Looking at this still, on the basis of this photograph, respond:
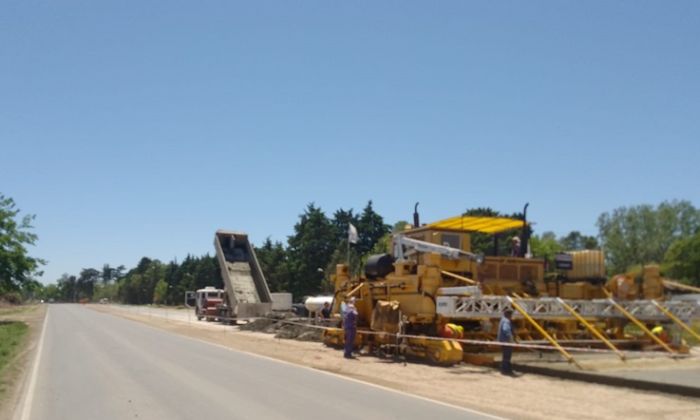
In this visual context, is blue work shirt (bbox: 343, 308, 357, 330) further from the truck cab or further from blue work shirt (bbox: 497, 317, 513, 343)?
the truck cab

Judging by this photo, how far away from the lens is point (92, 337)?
30.2m

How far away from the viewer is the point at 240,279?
41656mm

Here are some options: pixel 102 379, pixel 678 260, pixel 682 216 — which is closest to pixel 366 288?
pixel 102 379

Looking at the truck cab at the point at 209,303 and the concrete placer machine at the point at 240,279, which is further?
the truck cab at the point at 209,303

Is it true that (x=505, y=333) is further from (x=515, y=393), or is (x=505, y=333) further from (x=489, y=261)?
(x=489, y=261)

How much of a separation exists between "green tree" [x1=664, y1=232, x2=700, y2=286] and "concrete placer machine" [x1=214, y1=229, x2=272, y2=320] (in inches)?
1548

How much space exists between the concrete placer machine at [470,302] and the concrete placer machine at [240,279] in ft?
56.3

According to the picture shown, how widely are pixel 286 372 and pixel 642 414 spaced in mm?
8305

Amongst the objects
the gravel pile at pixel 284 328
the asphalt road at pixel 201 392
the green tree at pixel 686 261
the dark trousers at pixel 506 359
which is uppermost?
the green tree at pixel 686 261

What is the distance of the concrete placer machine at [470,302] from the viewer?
55.7 feet

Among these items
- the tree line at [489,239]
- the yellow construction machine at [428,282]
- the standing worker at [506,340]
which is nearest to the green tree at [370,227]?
the tree line at [489,239]

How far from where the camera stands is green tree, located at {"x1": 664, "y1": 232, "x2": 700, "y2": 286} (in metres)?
60.3

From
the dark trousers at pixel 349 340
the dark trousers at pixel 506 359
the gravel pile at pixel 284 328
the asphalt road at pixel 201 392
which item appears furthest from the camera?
the gravel pile at pixel 284 328

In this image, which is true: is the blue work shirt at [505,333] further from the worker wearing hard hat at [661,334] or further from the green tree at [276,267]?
the green tree at [276,267]
